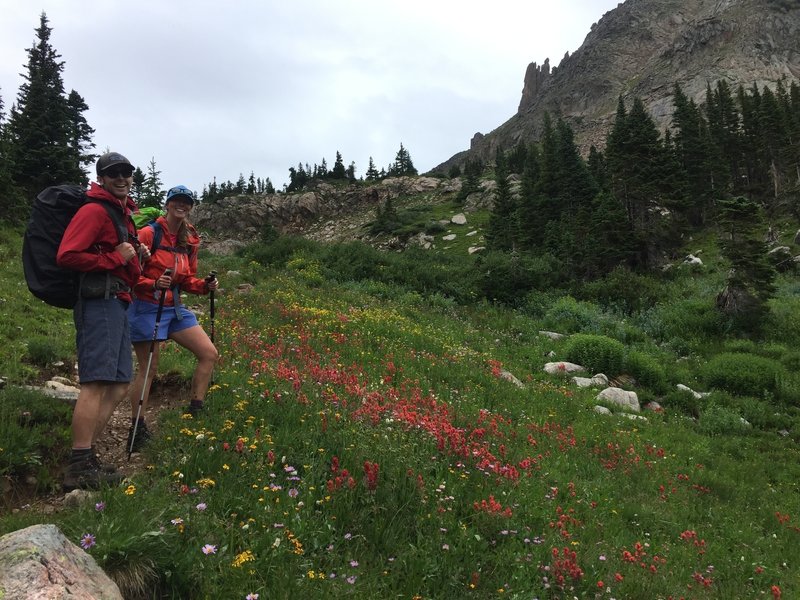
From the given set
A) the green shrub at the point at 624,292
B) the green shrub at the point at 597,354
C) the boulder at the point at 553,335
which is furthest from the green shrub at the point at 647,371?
the green shrub at the point at 624,292

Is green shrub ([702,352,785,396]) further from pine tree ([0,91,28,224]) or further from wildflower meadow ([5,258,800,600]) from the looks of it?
pine tree ([0,91,28,224])

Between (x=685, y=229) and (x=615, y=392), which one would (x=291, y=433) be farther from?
(x=685, y=229)

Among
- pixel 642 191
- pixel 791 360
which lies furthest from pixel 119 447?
pixel 642 191

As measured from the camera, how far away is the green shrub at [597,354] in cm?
1358

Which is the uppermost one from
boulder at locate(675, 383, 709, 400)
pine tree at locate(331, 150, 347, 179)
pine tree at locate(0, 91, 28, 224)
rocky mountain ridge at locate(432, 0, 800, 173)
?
rocky mountain ridge at locate(432, 0, 800, 173)

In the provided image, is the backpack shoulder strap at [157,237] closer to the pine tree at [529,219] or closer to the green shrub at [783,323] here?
the green shrub at [783,323]

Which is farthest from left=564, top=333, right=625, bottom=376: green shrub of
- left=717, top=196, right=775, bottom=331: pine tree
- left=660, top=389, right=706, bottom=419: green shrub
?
left=717, top=196, right=775, bottom=331: pine tree

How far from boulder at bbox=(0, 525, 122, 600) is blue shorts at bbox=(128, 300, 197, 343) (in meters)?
2.97

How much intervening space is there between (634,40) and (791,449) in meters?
214

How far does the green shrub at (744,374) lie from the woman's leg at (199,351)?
13.2 m

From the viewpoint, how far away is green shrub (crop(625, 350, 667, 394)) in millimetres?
12789

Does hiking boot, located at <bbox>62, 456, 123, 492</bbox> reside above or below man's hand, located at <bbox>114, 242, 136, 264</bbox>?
below

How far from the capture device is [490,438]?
23.0ft

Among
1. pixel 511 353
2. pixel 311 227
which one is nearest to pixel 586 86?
pixel 311 227
